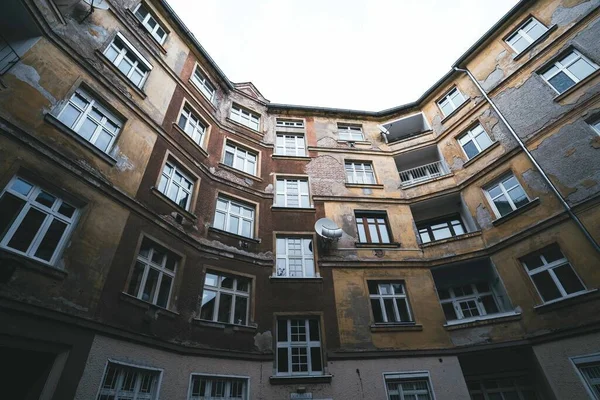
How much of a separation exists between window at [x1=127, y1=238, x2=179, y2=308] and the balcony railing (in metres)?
11.1

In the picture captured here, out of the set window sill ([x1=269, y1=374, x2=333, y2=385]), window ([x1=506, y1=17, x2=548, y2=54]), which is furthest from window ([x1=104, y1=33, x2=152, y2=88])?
window ([x1=506, y1=17, x2=548, y2=54])

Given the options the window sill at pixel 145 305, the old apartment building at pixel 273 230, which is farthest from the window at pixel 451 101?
the window sill at pixel 145 305

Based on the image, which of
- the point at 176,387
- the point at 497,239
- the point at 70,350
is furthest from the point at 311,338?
the point at 497,239

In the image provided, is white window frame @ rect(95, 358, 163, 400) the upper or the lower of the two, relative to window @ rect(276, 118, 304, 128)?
lower

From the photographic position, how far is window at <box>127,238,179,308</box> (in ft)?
27.7

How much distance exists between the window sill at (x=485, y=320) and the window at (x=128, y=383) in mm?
9486

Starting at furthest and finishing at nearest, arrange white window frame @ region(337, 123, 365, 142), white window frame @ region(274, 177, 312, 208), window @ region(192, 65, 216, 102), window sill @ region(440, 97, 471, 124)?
1. white window frame @ region(337, 123, 365, 142)
2. window sill @ region(440, 97, 471, 124)
3. window @ region(192, 65, 216, 102)
4. white window frame @ region(274, 177, 312, 208)

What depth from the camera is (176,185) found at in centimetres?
1101

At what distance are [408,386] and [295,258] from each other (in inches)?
225

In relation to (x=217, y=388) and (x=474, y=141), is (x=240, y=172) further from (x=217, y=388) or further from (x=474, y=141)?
(x=474, y=141)

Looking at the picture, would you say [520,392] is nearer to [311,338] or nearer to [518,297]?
[518,297]

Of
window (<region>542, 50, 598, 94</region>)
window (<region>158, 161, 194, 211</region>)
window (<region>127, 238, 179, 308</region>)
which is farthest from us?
window (<region>542, 50, 598, 94</region>)

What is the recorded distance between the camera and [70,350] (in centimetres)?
638

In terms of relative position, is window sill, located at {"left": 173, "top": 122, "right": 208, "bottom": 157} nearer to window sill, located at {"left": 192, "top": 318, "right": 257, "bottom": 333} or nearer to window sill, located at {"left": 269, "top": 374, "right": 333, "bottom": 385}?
window sill, located at {"left": 192, "top": 318, "right": 257, "bottom": 333}
